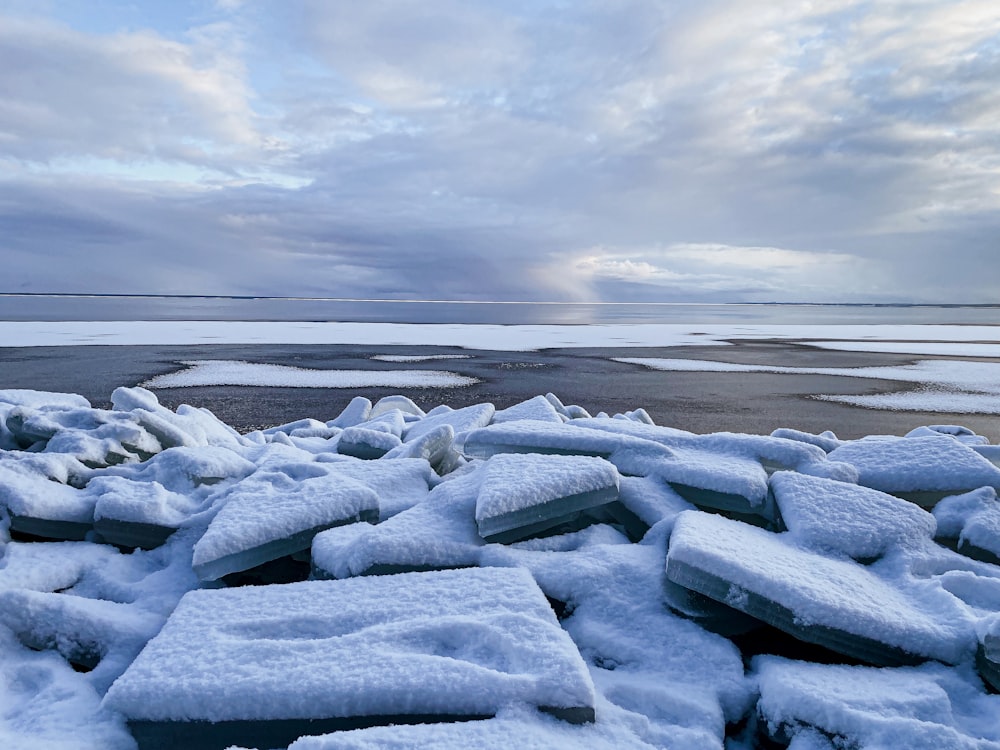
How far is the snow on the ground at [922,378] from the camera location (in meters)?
8.27

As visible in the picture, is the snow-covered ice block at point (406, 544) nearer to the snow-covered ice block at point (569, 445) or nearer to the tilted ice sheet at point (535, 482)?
the tilted ice sheet at point (535, 482)

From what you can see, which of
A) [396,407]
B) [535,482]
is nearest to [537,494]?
[535,482]

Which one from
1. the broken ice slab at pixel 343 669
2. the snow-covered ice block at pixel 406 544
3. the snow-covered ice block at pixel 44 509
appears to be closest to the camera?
the broken ice slab at pixel 343 669

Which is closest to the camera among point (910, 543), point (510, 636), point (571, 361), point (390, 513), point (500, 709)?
point (500, 709)

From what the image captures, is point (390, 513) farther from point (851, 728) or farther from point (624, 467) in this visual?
point (851, 728)

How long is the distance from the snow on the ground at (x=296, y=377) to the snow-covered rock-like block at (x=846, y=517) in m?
7.29

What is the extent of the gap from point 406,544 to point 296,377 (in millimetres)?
8648

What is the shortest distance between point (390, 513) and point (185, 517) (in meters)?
0.77

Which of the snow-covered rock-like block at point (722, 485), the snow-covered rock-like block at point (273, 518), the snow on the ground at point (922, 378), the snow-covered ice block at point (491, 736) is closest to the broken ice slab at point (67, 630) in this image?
the snow-covered rock-like block at point (273, 518)

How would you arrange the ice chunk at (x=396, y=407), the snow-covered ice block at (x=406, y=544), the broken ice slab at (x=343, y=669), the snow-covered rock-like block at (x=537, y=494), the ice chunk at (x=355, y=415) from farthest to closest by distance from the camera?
the ice chunk at (x=396, y=407) → the ice chunk at (x=355, y=415) → the snow-covered rock-like block at (x=537, y=494) → the snow-covered ice block at (x=406, y=544) → the broken ice slab at (x=343, y=669)

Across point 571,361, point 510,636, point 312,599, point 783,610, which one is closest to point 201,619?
point 312,599

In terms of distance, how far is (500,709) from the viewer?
1369 millimetres

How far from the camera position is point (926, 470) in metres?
2.70

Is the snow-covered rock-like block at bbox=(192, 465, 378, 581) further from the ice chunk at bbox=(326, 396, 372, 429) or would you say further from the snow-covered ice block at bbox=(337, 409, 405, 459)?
the ice chunk at bbox=(326, 396, 372, 429)
